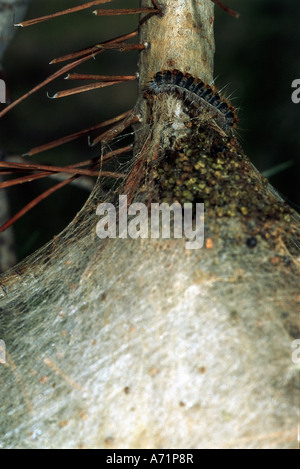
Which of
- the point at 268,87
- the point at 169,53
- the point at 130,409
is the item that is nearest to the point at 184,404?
the point at 130,409

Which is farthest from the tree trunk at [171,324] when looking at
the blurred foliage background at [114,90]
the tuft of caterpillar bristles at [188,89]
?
the blurred foliage background at [114,90]

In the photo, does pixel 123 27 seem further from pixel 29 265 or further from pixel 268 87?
pixel 29 265

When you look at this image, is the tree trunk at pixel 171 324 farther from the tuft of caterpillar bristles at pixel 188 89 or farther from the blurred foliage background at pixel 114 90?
the blurred foliage background at pixel 114 90

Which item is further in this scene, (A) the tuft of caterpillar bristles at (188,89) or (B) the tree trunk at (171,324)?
(A) the tuft of caterpillar bristles at (188,89)

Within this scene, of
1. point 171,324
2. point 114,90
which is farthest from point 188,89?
point 114,90

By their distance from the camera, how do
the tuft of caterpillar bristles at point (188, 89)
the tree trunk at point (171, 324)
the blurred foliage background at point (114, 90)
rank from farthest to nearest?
1. the blurred foliage background at point (114, 90)
2. the tuft of caterpillar bristles at point (188, 89)
3. the tree trunk at point (171, 324)

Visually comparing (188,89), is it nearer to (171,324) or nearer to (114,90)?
(171,324)

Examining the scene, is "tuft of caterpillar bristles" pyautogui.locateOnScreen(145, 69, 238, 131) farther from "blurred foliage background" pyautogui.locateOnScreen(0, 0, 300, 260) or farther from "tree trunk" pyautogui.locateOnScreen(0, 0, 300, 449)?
"blurred foliage background" pyautogui.locateOnScreen(0, 0, 300, 260)
